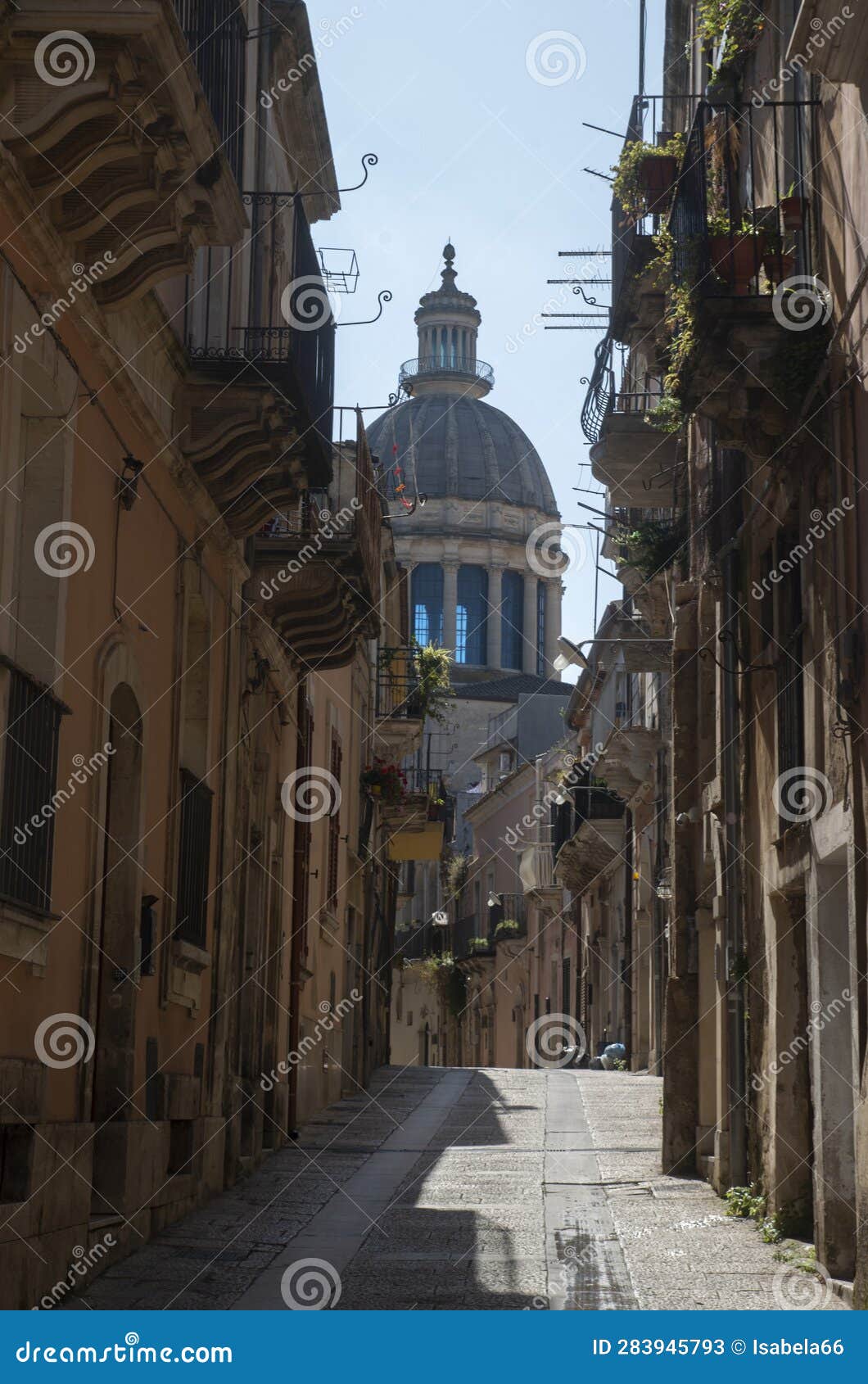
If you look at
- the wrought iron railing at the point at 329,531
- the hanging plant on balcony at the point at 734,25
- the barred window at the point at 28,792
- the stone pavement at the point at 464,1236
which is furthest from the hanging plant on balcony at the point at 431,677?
the barred window at the point at 28,792

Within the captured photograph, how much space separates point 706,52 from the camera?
1652 centimetres

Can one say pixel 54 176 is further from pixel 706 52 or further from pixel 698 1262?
pixel 706 52

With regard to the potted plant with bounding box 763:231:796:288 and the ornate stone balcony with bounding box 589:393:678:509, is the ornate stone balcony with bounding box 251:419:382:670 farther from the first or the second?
Answer: the potted plant with bounding box 763:231:796:288

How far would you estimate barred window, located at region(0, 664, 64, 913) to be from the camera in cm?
788

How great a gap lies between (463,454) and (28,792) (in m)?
76.2

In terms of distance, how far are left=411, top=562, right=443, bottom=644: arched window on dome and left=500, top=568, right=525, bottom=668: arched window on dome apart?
284 centimetres

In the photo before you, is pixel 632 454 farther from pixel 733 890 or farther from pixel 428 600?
pixel 428 600

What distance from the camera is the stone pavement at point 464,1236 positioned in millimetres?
8688

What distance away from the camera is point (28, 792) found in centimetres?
824

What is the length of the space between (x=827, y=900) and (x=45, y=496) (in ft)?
14.8

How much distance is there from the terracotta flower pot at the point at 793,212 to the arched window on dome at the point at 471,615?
6805 cm

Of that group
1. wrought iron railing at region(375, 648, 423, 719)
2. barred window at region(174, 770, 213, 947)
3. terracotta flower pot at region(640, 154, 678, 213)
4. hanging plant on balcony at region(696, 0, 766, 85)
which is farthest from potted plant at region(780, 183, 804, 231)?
wrought iron railing at region(375, 648, 423, 719)

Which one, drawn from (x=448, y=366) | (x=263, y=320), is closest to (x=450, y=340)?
(x=448, y=366)

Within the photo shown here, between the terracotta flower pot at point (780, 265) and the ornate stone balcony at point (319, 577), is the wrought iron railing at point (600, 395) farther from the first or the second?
the terracotta flower pot at point (780, 265)
